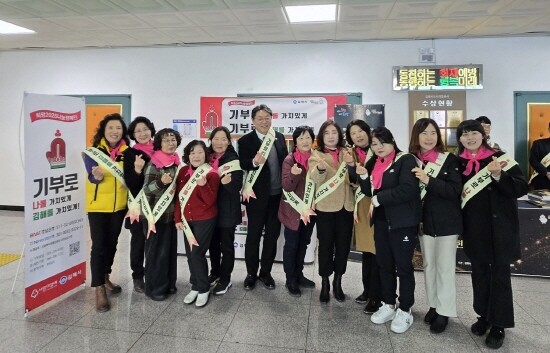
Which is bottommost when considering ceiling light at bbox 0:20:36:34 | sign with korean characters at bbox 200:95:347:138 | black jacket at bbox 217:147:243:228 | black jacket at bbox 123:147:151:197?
black jacket at bbox 217:147:243:228

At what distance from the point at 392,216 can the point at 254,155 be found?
3.80ft

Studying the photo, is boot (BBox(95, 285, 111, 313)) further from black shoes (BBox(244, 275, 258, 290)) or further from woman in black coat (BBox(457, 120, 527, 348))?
Answer: woman in black coat (BBox(457, 120, 527, 348))

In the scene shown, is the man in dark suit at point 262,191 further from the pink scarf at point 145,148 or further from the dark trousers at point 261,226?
the pink scarf at point 145,148

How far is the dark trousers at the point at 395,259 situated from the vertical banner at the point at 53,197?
2.20 metres

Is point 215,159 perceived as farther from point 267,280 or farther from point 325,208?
point 267,280

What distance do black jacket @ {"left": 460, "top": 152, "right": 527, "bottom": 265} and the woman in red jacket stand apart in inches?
64.7

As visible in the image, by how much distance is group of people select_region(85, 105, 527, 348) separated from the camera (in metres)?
1.97

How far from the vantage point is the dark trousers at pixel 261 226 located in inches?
106

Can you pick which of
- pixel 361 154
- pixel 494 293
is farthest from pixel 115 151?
pixel 494 293

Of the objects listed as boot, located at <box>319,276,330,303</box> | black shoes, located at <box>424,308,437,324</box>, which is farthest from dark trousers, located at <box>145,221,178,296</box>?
black shoes, located at <box>424,308,437,324</box>

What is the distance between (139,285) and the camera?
107 inches

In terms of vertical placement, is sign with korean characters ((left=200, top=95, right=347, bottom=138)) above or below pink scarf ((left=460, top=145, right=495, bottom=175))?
above

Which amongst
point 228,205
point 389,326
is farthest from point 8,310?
point 389,326

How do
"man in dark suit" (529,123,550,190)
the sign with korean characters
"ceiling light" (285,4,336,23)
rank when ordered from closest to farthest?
"ceiling light" (285,4,336,23) → the sign with korean characters → "man in dark suit" (529,123,550,190)
